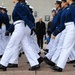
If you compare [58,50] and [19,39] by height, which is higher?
[19,39]

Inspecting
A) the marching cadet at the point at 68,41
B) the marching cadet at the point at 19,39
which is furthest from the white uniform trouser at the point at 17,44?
the marching cadet at the point at 68,41

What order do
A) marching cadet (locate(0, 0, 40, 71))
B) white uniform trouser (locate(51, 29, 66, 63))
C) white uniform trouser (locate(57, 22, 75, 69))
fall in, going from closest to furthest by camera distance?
white uniform trouser (locate(57, 22, 75, 69)) < marching cadet (locate(0, 0, 40, 71)) < white uniform trouser (locate(51, 29, 66, 63))

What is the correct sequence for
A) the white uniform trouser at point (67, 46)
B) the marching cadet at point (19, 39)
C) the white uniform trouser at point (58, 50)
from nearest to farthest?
the white uniform trouser at point (67, 46)
the marching cadet at point (19, 39)
the white uniform trouser at point (58, 50)

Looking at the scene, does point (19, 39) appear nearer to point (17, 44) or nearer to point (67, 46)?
point (17, 44)

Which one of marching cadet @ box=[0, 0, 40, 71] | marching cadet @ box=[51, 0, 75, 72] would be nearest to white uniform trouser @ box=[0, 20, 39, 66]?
marching cadet @ box=[0, 0, 40, 71]

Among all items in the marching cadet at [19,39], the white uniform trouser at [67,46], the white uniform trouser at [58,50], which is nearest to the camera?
the white uniform trouser at [67,46]

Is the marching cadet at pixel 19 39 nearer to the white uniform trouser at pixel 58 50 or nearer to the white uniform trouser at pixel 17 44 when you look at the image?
the white uniform trouser at pixel 17 44

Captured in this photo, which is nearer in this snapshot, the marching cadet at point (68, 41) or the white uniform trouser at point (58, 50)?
the marching cadet at point (68, 41)

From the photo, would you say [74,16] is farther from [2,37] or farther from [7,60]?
[2,37]

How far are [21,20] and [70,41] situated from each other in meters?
1.26

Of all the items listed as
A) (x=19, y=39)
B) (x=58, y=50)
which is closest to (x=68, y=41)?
(x=58, y=50)

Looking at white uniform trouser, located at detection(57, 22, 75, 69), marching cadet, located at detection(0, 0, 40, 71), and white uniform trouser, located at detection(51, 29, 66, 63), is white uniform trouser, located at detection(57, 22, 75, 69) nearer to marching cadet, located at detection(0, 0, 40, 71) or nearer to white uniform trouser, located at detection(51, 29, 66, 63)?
white uniform trouser, located at detection(51, 29, 66, 63)

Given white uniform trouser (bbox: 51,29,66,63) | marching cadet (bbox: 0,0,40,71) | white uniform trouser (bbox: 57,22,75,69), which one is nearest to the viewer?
white uniform trouser (bbox: 57,22,75,69)

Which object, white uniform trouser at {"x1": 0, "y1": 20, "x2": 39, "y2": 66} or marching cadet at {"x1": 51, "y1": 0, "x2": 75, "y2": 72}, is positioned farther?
white uniform trouser at {"x1": 0, "y1": 20, "x2": 39, "y2": 66}
